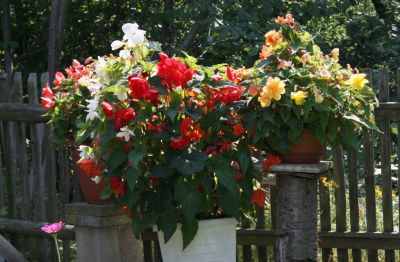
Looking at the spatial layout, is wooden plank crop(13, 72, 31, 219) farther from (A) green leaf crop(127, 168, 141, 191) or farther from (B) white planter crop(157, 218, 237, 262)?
(A) green leaf crop(127, 168, 141, 191)

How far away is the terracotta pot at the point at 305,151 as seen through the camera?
3469 millimetres

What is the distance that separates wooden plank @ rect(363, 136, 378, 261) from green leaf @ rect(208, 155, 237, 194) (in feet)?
4.78

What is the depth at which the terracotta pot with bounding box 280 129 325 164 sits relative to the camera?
137 inches

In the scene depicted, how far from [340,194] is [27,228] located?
217 centimetres

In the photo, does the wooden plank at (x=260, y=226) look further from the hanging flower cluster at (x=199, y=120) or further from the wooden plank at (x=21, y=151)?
the wooden plank at (x=21, y=151)

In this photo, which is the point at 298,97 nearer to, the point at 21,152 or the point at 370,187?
the point at 370,187

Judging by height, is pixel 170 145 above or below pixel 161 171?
above

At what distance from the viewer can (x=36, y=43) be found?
8703mm

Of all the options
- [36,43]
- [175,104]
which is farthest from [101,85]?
[36,43]

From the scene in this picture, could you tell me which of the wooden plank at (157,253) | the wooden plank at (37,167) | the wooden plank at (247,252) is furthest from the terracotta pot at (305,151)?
the wooden plank at (37,167)

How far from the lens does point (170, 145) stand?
130 inches

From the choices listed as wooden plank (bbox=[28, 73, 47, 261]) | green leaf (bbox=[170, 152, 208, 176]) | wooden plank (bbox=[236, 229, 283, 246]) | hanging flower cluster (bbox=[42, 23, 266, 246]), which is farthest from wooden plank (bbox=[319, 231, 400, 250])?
wooden plank (bbox=[28, 73, 47, 261])

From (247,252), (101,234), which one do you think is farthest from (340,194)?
(101,234)

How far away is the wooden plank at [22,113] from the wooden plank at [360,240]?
78.3 inches
